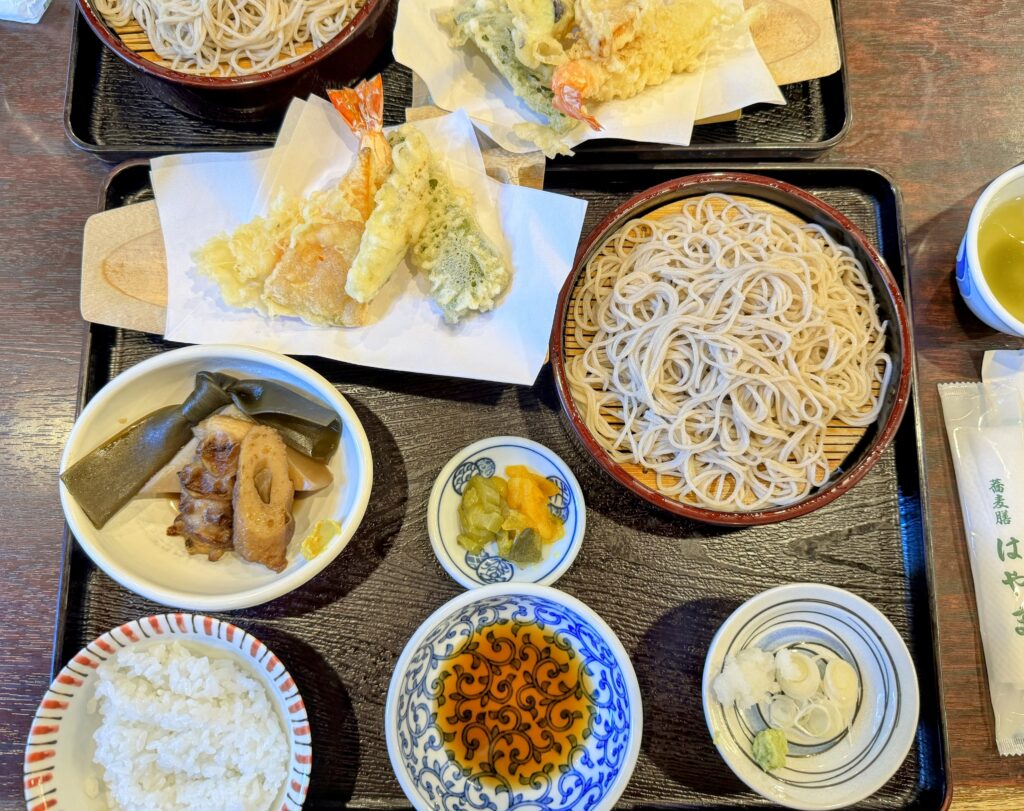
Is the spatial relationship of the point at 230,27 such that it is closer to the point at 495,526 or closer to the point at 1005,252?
the point at 495,526

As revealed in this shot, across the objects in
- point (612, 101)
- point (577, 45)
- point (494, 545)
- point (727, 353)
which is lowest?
point (494, 545)

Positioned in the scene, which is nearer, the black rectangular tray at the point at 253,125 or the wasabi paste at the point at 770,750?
the wasabi paste at the point at 770,750

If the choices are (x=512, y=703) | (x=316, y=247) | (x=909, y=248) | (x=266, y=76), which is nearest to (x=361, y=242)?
(x=316, y=247)

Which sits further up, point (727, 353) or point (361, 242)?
point (361, 242)

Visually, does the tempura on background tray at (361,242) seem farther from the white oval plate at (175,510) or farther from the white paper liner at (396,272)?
the white oval plate at (175,510)

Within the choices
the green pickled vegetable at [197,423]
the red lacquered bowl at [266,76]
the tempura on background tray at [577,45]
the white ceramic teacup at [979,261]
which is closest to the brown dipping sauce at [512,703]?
the green pickled vegetable at [197,423]

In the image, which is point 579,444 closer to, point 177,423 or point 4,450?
point 177,423

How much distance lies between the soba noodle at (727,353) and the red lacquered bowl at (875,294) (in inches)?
1.4

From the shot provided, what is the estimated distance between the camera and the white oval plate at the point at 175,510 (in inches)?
72.3

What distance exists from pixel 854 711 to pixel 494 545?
3.53 ft

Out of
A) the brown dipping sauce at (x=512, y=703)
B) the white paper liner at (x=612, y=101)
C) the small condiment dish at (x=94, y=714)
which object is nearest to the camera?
the small condiment dish at (x=94, y=714)

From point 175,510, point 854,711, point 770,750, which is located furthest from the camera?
point 175,510

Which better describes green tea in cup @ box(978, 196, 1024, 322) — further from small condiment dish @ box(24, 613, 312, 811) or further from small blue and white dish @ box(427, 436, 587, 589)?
small condiment dish @ box(24, 613, 312, 811)

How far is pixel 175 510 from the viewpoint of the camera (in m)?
2.05
